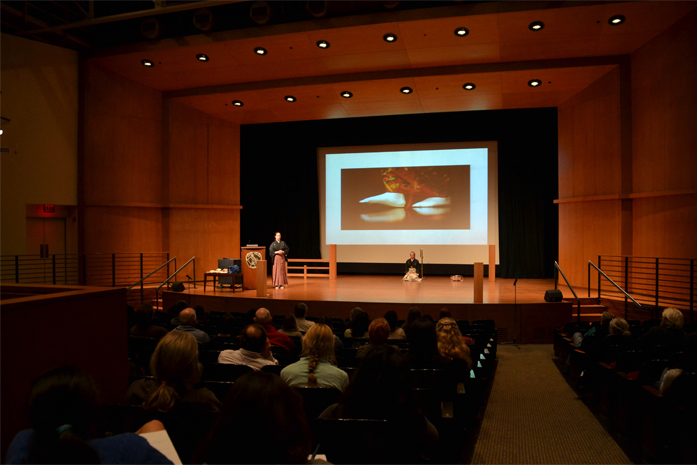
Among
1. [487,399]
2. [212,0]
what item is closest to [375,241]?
[212,0]

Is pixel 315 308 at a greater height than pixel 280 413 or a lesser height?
lesser

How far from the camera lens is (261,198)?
1498cm

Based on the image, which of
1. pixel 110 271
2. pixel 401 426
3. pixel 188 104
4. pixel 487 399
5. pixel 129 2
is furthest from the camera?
pixel 188 104

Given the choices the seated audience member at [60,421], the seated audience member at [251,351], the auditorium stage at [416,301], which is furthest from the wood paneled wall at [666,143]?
the seated audience member at [60,421]

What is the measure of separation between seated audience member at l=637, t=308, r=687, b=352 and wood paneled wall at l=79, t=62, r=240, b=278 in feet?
32.2

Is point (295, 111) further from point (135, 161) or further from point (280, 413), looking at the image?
point (280, 413)

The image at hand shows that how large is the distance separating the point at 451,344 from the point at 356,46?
22.0 ft

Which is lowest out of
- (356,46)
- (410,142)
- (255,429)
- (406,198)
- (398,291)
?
(398,291)

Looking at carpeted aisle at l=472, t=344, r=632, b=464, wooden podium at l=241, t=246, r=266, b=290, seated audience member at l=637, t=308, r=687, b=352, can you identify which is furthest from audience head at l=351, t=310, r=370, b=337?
wooden podium at l=241, t=246, r=266, b=290

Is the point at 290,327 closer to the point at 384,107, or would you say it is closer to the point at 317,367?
the point at 317,367

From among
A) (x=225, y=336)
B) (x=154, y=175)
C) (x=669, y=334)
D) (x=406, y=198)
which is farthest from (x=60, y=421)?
(x=406, y=198)

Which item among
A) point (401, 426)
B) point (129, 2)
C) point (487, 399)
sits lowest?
point (487, 399)

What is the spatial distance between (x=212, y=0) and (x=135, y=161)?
440 centimetres

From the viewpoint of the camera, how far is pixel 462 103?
11.0 metres
